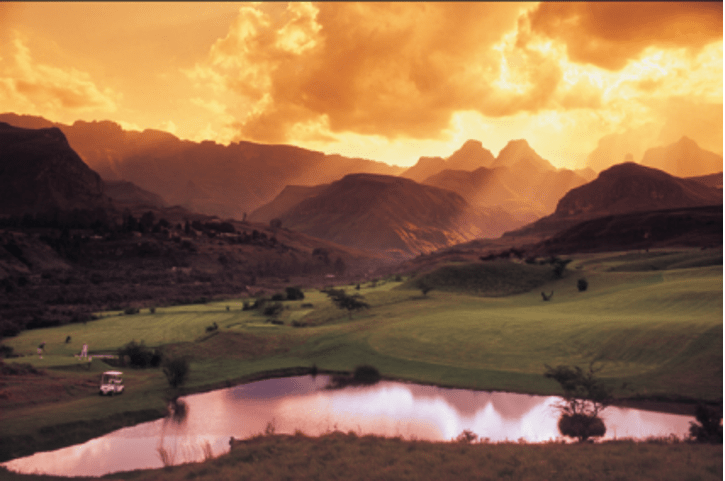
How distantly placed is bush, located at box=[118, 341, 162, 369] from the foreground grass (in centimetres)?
3087

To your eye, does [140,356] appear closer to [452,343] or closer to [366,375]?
[366,375]

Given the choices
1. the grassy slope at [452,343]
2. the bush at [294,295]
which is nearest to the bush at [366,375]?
the grassy slope at [452,343]

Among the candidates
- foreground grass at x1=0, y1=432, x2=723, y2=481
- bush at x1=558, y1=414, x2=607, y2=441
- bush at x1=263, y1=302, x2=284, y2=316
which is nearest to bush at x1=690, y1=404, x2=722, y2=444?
foreground grass at x1=0, y1=432, x2=723, y2=481

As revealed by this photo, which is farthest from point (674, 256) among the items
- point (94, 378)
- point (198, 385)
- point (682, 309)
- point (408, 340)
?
point (94, 378)

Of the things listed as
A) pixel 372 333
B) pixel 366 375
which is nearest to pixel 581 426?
pixel 366 375

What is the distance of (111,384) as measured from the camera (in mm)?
47281

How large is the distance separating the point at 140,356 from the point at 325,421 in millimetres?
Result: 30399

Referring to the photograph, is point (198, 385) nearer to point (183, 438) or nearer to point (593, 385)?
point (183, 438)

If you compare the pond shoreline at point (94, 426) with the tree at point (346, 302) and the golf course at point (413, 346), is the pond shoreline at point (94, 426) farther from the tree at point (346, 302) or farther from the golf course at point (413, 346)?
the tree at point (346, 302)

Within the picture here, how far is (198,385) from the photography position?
2036 inches

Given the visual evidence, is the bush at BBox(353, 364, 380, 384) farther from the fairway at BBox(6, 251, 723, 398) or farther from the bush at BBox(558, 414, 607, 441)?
the bush at BBox(558, 414, 607, 441)

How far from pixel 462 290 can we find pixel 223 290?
241 feet

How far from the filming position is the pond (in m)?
35.3

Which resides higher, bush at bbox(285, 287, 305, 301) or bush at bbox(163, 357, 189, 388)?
bush at bbox(285, 287, 305, 301)
